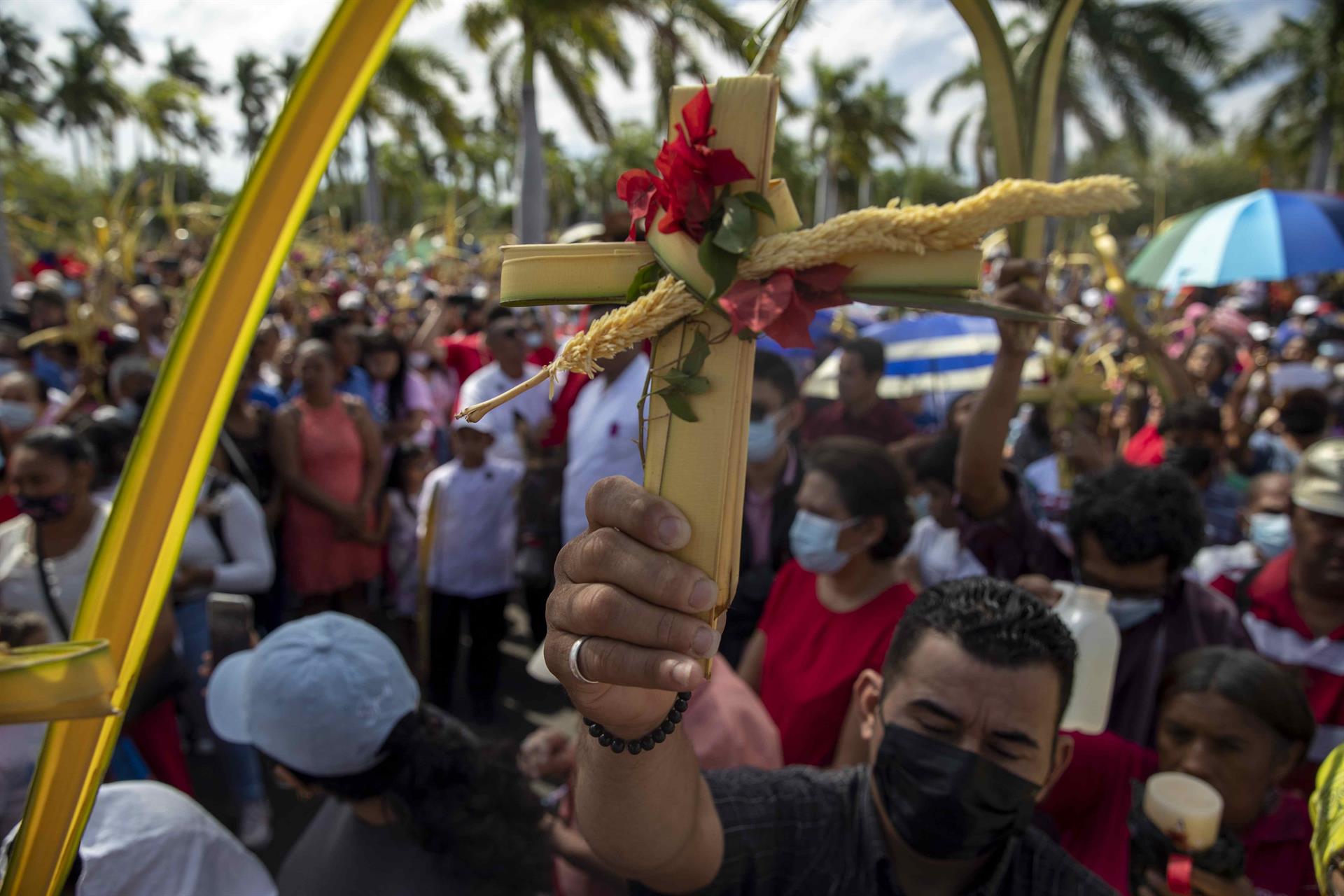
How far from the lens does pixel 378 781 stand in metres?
1.89

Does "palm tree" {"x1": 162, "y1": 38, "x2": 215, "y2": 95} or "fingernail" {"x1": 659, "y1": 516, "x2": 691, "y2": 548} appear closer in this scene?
"fingernail" {"x1": 659, "y1": 516, "x2": 691, "y2": 548}

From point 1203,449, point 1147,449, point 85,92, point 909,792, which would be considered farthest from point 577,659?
point 85,92

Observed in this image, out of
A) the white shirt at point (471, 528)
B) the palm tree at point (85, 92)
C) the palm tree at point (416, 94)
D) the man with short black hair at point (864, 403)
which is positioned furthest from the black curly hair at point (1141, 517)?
the palm tree at point (85, 92)

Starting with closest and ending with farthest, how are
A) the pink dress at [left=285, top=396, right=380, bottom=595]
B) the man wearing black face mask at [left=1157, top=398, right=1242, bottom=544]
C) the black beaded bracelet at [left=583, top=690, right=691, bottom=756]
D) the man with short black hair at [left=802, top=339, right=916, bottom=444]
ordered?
1. the black beaded bracelet at [left=583, top=690, right=691, bottom=756]
2. the man wearing black face mask at [left=1157, top=398, right=1242, bottom=544]
3. the pink dress at [left=285, top=396, right=380, bottom=595]
4. the man with short black hair at [left=802, top=339, right=916, bottom=444]

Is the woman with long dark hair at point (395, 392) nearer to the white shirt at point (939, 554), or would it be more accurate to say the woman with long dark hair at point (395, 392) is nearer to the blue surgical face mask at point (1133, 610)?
the white shirt at point (939, 554)

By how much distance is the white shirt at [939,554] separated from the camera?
2994 millimetres

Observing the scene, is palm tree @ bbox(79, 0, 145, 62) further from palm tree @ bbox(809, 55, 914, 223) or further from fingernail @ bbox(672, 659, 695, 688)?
fingernail @ bbox(672, 659, 695, 688)

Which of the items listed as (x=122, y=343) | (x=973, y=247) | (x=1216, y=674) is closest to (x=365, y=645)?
(x=973, y=247)

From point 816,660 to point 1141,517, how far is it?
0.98 meters

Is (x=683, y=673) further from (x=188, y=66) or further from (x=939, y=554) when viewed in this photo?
(x=188, y=66)

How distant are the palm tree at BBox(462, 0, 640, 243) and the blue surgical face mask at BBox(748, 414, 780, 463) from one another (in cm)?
874

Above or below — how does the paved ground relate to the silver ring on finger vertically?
below

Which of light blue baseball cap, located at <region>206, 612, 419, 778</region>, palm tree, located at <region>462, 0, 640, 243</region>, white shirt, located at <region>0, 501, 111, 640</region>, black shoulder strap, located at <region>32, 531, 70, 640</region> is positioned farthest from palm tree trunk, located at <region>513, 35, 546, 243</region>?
light blue baseball cap, located at <region>206, 612, 419, 778</region>

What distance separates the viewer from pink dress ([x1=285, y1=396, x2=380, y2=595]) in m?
4.41
